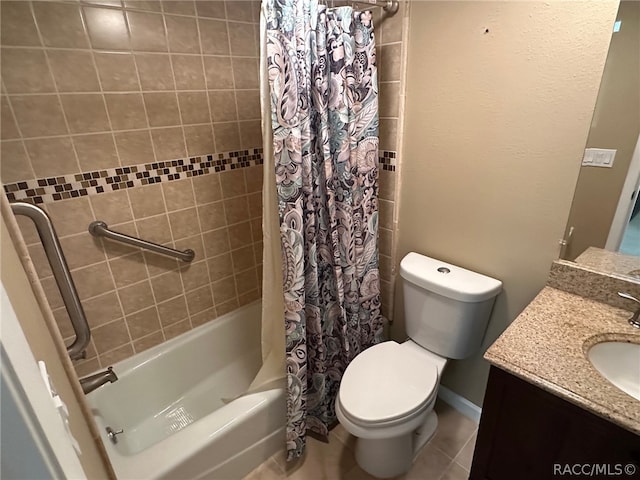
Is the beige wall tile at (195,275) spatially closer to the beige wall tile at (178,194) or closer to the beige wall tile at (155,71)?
the beige wall tile at (178,194)

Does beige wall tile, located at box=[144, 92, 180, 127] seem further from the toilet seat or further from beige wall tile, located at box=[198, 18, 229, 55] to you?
the toilet seat

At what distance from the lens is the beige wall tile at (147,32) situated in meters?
1.35

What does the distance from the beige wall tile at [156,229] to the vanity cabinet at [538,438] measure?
143cm

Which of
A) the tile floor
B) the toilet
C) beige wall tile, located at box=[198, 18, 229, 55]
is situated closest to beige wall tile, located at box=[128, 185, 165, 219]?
beige wall tile, located at box=[198, 18, 229, 55]

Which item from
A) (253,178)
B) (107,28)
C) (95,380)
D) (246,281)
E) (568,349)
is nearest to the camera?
(568,349)

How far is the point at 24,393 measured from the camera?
0.36 m

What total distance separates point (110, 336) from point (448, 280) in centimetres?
150

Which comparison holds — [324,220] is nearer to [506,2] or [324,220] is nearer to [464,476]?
[506,2]

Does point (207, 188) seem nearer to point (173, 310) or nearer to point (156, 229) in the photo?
point (156, 229)

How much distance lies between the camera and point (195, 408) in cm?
178

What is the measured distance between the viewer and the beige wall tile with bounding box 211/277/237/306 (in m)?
1.90

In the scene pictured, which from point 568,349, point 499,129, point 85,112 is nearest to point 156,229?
point 85,112

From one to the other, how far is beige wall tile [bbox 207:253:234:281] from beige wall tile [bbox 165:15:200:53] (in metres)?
0.97

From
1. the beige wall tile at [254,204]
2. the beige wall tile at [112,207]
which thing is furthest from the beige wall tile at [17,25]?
the beige wall tile at [254,204]
